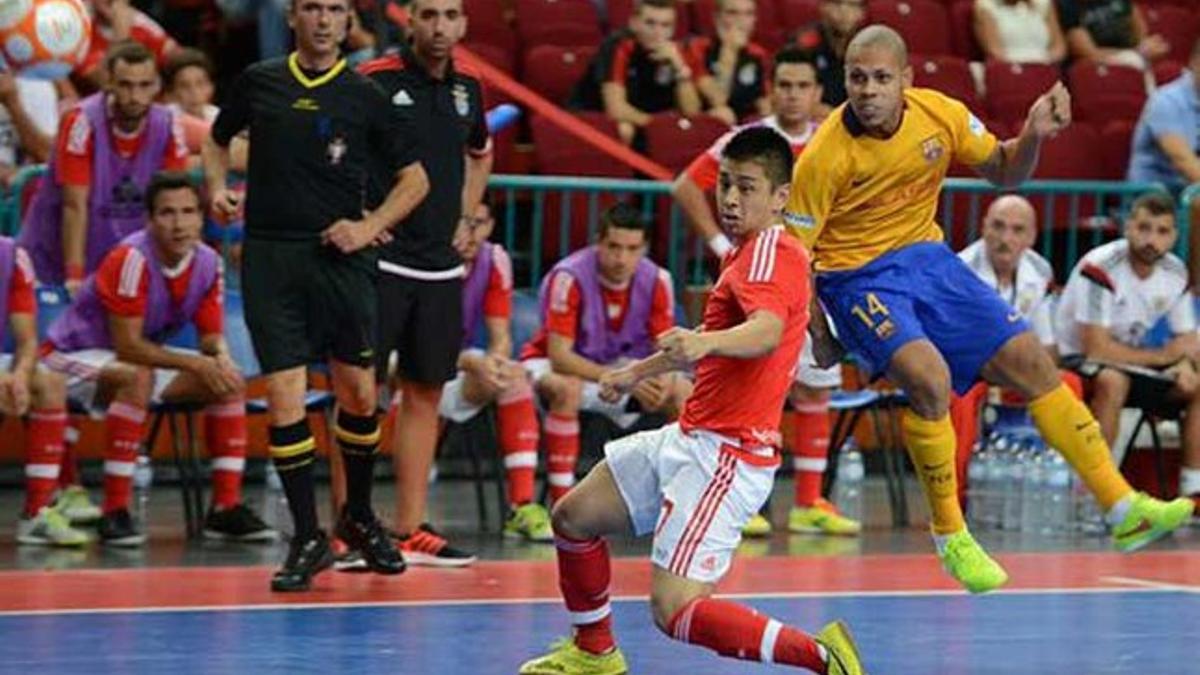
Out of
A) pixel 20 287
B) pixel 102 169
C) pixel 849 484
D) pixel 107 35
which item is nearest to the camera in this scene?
pixel 20 287

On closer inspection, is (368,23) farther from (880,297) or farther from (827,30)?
(880,297)

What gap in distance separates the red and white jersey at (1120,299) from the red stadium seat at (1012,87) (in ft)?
8.78

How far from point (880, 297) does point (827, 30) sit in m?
5.94

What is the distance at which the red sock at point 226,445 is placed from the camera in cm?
1249

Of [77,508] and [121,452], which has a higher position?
[121,452]

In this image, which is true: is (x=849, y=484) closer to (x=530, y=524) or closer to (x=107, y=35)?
(x=530, y=524)

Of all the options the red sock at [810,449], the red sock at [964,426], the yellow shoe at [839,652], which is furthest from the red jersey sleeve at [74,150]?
the yellow shoe at [839,652]

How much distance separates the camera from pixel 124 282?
40.0 feet

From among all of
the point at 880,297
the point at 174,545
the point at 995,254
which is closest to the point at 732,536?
the point at 880,297

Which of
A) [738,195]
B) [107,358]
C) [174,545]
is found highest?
[738,195]

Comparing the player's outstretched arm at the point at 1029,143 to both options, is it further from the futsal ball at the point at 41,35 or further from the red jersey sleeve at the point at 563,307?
the futsal ball at the point at 41,35

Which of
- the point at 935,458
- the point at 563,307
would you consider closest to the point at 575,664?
the point at 935,458

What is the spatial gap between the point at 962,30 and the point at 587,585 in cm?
1005

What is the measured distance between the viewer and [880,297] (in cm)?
989
